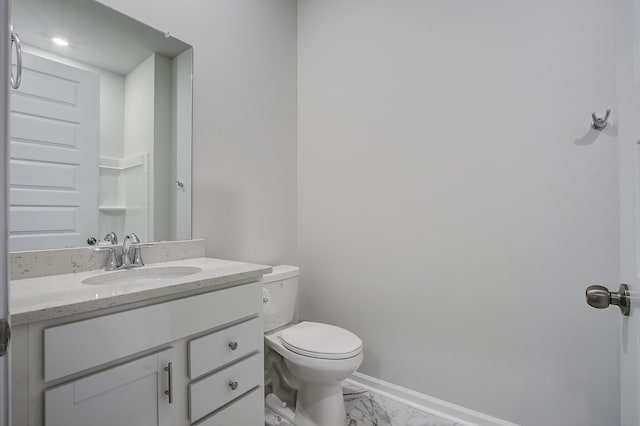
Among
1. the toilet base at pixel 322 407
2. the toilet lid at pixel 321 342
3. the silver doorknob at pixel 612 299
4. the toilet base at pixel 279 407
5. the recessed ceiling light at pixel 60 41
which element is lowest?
the toilet base at pixel 279 407

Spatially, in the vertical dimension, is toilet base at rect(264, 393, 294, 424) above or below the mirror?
below

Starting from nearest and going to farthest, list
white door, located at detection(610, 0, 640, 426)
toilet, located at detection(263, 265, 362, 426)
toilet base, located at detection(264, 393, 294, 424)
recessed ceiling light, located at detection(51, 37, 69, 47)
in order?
white door, located at detection(610, 0, 640, 426)
recessed ceiling light, located at detection(51, 37, 69, 47)
toilet, located at detection(263, 265, 362, 426)
toilet base, located at detection(264, 393, 294, 424)

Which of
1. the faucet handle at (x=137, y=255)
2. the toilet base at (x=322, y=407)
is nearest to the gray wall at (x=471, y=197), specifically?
the toilet base at (x=322, y=407)

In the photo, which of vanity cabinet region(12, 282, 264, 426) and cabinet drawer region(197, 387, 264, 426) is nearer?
vanity cabinet region(12, 282, 264, 426)

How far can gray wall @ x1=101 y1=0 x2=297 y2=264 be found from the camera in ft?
5.16

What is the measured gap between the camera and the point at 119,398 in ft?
2.74

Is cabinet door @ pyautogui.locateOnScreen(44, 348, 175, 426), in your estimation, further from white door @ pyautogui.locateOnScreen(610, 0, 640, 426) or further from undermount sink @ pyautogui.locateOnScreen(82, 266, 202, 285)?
white door @ pyautogui.locateOnScreen(610, 0, 640, 426)

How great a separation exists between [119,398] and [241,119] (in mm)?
1422

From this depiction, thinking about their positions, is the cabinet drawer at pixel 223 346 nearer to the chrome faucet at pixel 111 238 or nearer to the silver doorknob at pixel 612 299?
the chrome faucet at pixel 111 238

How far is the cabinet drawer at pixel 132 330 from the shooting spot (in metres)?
0.74

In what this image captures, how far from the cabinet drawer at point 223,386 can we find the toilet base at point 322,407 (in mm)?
370

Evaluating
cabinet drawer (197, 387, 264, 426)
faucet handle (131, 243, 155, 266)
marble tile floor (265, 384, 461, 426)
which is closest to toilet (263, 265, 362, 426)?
marble tile floor (265, 384, 461, 426)

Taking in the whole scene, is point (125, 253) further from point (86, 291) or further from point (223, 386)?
point (223, 386)

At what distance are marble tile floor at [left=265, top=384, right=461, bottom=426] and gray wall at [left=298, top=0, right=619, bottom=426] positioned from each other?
12 cm
